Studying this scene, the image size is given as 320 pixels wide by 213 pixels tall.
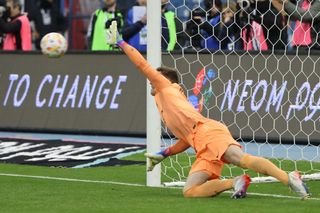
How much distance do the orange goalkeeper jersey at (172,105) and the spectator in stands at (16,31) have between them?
32.1 ft

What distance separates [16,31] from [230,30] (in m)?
6.82

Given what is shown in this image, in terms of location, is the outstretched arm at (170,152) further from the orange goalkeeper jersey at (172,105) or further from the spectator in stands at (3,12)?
the spectator in stands at (3,12)

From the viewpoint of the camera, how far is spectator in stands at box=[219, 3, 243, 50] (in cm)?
1602

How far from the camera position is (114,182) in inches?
542

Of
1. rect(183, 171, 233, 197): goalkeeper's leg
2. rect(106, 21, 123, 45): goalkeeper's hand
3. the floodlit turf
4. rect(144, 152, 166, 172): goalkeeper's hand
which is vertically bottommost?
the floodlit turf

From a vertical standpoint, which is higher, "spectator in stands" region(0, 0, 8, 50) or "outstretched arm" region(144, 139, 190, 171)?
"spectator in stands" region(0, 0, 8, 50)

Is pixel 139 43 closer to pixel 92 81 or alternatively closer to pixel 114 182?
pixel 92 81

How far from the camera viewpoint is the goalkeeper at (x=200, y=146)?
1149 cm

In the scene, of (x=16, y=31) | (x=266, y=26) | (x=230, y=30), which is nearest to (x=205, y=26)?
(x=230, y=30)

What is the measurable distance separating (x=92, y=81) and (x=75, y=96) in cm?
39

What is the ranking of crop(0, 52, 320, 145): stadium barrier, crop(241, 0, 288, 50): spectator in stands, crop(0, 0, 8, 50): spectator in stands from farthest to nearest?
crop(0, 0, 8, 50): spectator in stands, crop(0, 52, 320, 145): stadium barrier, crop(241, 0, 288, 50): spectator in stands

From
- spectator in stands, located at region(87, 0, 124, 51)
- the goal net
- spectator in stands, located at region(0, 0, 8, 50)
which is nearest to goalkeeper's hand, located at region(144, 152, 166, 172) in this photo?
the goal net

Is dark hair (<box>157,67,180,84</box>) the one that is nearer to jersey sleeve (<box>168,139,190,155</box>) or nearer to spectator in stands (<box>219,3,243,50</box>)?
jersey sleeve (<box>168,139,190,155</box>)

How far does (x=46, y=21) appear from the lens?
25453 millimetres
